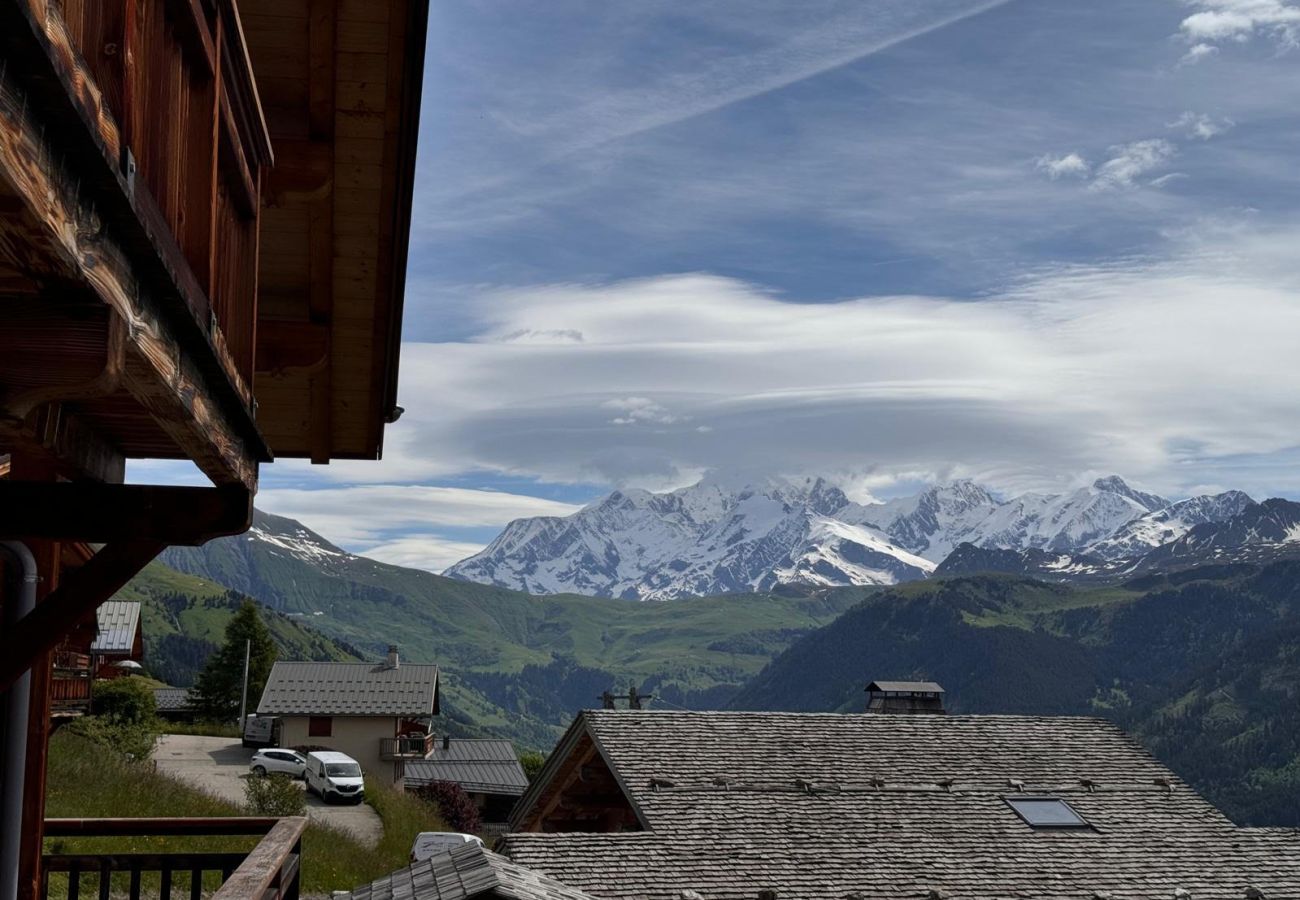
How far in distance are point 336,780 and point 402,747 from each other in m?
21.0

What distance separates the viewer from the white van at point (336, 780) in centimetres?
4631

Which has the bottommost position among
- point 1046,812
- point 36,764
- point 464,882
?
point 1046,812

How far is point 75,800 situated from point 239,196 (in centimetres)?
2247

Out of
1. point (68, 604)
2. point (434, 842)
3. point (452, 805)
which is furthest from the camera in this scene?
point (452, 805)

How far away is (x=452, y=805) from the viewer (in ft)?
190

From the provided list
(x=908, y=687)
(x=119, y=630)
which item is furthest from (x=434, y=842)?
(x=908, y=687)

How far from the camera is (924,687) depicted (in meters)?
65.6

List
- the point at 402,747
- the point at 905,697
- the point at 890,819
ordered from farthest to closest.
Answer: the point at 402,747 < the point at 905,697 < the point at 890,819

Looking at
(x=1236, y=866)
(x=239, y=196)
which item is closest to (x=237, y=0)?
(x=239, y=196)

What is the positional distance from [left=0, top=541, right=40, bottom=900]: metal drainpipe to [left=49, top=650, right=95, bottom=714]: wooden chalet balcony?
78.3 feet

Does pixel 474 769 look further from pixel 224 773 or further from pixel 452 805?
pixel 224 773

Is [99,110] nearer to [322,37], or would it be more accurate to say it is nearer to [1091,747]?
[322,37]

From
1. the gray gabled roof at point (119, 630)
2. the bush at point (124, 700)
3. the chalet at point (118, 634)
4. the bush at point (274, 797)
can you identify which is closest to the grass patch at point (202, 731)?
the chalet at point (118, 634)

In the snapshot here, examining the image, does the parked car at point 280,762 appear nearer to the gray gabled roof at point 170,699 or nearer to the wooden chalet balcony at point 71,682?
the wooden chalet balcony at point 71,682
